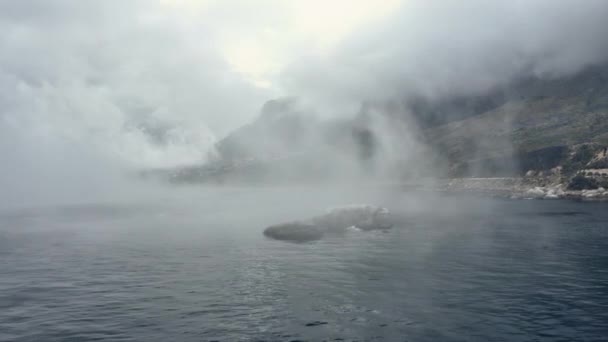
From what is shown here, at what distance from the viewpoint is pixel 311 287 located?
47.1m

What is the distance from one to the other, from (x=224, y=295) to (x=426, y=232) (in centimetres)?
5841

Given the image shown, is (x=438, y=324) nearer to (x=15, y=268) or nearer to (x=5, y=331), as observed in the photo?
Answer: (x=5, y=331)

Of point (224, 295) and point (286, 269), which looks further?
point (286, 269)

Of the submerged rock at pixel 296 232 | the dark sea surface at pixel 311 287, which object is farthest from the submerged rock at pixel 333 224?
the dark sea surface at pixel 311 287

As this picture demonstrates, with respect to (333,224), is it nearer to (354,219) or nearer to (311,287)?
(354,219)

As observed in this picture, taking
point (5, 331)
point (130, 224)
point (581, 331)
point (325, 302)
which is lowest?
point (581, 331)

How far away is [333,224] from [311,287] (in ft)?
150

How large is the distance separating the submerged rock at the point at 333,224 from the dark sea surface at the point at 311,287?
447cm

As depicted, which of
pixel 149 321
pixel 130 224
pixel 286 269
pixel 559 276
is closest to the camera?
pixel 149 321

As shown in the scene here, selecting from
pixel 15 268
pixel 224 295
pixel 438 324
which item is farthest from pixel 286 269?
pixel 15 268

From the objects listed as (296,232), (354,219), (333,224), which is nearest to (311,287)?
(296,232)

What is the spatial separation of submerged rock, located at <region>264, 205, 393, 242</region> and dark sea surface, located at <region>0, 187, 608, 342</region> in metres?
4.47

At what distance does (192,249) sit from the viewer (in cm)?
7381

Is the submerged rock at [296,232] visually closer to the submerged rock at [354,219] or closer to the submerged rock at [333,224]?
the submerged rock at [333,224]
